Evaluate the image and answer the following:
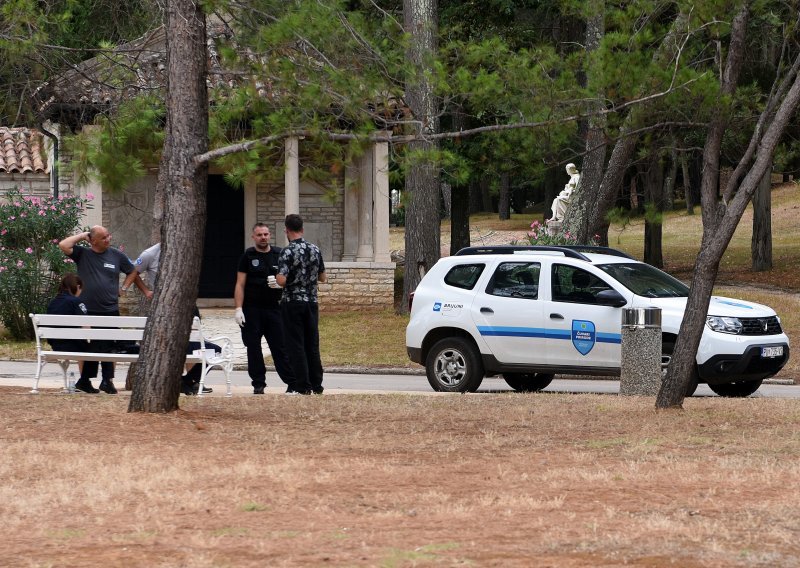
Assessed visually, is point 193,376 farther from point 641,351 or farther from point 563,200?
point 563,200

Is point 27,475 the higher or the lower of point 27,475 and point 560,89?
the lower

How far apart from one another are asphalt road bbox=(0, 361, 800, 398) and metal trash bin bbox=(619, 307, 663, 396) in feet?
6.15

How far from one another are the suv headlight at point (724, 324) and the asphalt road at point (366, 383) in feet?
3.91

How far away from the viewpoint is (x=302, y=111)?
1070 cm

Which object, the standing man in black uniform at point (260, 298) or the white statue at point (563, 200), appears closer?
the standing man in black uniform at point (260, 298)

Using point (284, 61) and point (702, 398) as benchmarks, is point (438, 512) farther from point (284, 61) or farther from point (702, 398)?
point (702, 398)

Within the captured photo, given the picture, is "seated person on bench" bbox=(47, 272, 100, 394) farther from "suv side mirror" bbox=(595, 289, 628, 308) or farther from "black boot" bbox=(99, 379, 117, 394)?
"suv side mirror" bbox=(595, 289, 628, 308)

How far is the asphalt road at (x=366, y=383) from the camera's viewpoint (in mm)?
15789

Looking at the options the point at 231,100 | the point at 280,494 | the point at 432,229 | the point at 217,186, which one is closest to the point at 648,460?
the point at 280,494

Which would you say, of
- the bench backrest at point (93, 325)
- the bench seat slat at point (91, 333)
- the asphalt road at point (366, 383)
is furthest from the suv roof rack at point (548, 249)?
the bench seat slat at point (91, 333)

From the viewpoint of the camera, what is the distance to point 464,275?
15836 mm

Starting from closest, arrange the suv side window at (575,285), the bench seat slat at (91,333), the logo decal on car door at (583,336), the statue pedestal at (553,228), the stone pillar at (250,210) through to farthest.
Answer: the bench seat slat at (91,333), the logo decal on car door at (583,336), the suv side window at (575,285), the statue pedestal at (553,228), the stone pillar at (250,210)

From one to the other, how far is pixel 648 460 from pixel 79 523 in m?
3.79

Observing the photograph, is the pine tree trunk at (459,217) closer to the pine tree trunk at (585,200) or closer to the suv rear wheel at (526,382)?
the pine tree trunk at (585,200)
